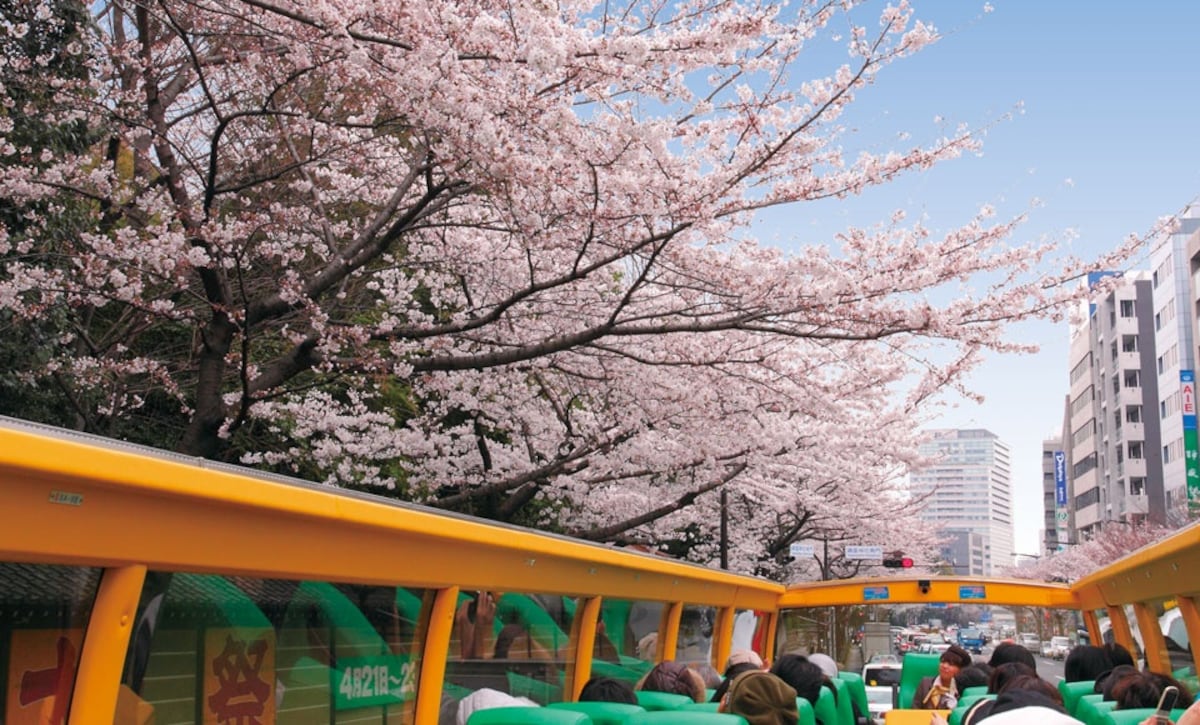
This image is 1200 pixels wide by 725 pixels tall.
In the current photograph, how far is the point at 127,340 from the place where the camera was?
47.0ft

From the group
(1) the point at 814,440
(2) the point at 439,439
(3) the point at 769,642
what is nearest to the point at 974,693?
(3) the point at 769,642

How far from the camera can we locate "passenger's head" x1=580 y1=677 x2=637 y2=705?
5910mm

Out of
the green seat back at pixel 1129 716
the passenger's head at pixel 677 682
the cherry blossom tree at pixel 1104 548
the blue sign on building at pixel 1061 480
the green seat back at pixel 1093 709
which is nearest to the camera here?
the green seat back at pixel 1129 716

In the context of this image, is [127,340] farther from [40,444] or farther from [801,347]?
[40,444]

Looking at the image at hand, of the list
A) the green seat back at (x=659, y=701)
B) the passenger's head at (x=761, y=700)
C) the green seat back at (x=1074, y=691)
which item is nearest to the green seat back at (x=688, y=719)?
the passenger's head at (x=761, y=700)

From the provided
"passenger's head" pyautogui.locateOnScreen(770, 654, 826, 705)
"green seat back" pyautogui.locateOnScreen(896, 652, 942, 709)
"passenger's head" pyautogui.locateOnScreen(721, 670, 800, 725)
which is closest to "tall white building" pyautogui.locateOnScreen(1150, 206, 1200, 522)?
"green seat back" pyautogui.locateOnScreen(896, 652, 942, 709)

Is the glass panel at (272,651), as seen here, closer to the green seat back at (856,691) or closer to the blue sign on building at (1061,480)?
the green seat back at (856,691)

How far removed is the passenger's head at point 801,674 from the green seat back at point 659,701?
892mm

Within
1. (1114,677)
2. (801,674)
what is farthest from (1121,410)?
(801,674)

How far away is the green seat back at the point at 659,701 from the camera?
607 cm

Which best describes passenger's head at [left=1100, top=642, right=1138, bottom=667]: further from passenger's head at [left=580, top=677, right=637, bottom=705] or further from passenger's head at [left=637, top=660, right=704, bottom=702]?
passenger's head at [left=580, top=677, right=637, bottom=705]

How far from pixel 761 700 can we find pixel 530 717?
1.29 metres

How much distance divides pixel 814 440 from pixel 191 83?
36.7 feet

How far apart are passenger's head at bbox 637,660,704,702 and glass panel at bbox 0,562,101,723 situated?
3505mm
